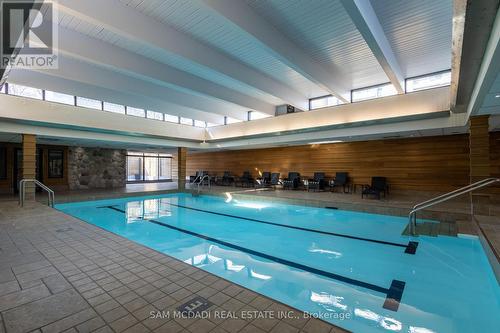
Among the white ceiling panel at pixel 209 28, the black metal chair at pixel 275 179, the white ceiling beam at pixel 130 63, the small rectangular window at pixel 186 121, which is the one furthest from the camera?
the small rectangular window at pixel 186 121

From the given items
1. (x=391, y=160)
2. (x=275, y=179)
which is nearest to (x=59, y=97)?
(x=275, y=179)

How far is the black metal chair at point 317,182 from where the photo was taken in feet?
33.4

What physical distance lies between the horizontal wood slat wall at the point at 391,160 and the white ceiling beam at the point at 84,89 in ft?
17.3

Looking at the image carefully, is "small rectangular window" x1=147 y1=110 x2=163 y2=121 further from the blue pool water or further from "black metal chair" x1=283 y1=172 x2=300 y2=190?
"black metal chair" x1=283 y1=172 x2=300 y2=190

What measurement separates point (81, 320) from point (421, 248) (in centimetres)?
492

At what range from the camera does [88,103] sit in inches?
348

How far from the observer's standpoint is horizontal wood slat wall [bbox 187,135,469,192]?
25.5 ft

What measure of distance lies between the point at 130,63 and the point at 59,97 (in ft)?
15.3

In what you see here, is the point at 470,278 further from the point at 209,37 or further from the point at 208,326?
the point at 209,37

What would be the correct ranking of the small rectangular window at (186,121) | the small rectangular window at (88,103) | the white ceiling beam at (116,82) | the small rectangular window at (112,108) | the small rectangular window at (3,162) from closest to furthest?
the white ceiling beam at (116,82) < the small rectangular window at (88,103) < the small rectangular window at (112,108) < the small rectangular window at (3,162) < the small rectangular window at (186,121)

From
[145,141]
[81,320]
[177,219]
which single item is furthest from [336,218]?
[145,141]

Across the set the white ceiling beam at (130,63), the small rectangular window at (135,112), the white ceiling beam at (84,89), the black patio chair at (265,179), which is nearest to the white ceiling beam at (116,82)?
the white ceiling beam at (84,89)

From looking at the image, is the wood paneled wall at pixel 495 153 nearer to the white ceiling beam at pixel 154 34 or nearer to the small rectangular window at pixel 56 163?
the white ceiling beam at pixel 154 34

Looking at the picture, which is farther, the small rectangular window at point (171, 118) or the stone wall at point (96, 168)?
the small rectangular window at point (171, 118)
